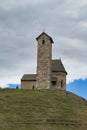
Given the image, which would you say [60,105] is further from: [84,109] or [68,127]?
[68,127]

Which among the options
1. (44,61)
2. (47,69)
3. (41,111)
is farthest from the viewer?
(44,61)

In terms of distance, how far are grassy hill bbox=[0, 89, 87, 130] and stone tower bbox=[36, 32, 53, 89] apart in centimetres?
874

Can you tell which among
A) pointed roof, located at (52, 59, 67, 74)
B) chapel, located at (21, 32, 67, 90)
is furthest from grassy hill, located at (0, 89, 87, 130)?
pointed roof, located at (52, 59, 67, 74)

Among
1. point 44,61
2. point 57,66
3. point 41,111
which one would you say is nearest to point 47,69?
point 44,61

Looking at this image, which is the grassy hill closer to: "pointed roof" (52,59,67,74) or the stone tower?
the stone tower

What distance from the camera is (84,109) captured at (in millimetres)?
68250

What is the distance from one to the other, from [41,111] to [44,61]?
92.5 feet

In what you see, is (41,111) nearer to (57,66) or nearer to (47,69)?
(47,69)

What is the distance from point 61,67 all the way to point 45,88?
7.70 metres

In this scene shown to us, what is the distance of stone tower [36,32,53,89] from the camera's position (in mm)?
87250

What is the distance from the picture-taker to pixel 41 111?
61625mm

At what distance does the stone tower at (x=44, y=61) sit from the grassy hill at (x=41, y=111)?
874 cm

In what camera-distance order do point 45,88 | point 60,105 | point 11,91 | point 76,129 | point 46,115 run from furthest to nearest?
point 45,88, point 11,91, point 60,105, point 46,115, point 76,129

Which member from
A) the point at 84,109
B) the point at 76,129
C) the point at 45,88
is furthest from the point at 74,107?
the point at 45,88
